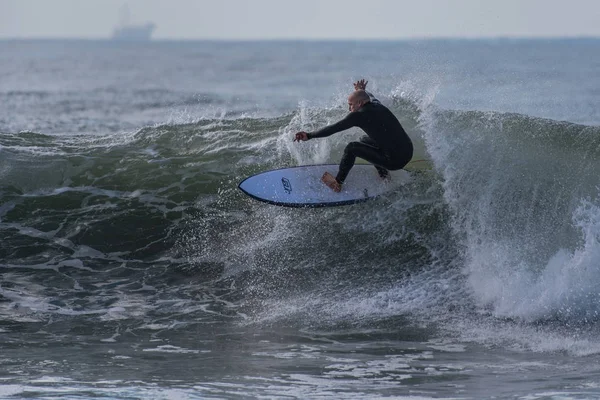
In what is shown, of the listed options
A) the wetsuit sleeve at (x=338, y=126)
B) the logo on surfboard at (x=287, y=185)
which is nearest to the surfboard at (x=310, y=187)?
the logo on surfboard at (x=287, y=185)

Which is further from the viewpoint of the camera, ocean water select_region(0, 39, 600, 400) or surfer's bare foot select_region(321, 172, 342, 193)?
surfer's bare foot select_region(321, 172, 342, 193)

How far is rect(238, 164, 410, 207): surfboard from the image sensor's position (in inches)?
405

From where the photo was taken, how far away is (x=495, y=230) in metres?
9.82

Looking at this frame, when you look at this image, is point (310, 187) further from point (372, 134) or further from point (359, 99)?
point (359, 99)

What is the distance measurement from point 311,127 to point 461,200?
10.5 feet

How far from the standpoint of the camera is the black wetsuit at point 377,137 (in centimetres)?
945

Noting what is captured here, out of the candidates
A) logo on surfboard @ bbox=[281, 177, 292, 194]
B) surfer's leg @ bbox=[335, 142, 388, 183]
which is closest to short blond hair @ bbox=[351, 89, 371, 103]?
surfer's leg @ bbox=[335, 142, 388, 183]

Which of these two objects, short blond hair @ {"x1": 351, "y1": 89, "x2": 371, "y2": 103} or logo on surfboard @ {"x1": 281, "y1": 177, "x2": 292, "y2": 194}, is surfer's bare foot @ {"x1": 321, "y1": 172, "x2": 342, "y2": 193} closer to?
logo on surfboard @ {"x1": 281, "y1": 177, "x2": 292, "y2": 194}

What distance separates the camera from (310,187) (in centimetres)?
1036

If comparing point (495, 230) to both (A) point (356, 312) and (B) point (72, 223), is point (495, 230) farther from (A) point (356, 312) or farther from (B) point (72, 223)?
(B) point (72, 223)

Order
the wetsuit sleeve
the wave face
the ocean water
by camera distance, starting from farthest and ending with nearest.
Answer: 1. the wetsuit sleeve
2. the wave face
3. the ocean water

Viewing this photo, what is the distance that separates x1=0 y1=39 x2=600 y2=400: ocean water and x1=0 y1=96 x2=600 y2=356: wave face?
26 mm

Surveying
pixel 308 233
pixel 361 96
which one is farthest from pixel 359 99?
pixel 308 233

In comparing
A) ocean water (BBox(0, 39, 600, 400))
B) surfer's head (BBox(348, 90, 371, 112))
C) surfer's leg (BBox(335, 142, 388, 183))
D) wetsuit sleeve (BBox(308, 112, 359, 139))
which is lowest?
ocean water (BBox(0, 39, 600, 400))
